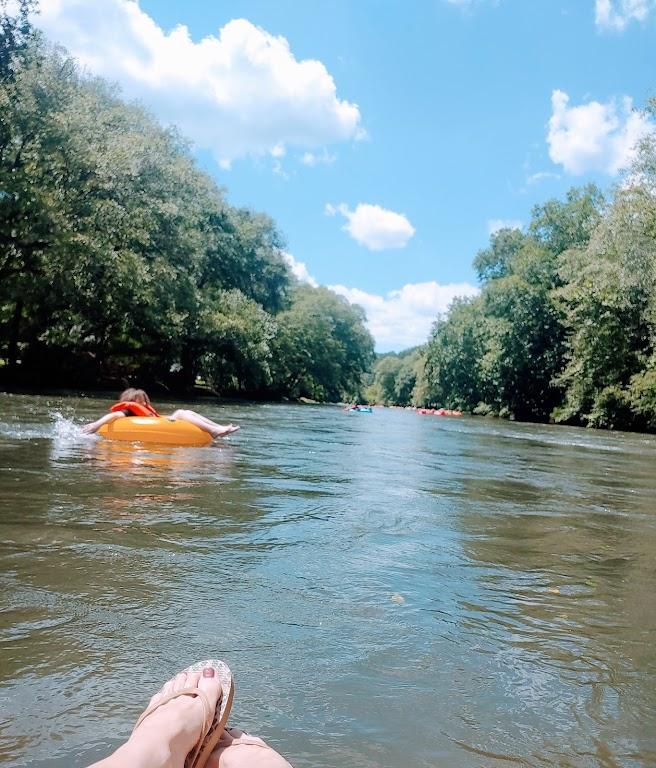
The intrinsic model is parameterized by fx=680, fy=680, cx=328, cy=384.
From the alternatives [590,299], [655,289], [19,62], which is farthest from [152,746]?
[590,299]

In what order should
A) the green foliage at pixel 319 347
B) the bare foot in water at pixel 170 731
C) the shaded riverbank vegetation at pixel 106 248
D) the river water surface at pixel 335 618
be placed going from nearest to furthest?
the bare foot in water at pixel 170 731 → the river water surface at pixel 335 618 → the shaded riverbank vegetation at pixel 106 248 → the green foliage at pixel 319 347

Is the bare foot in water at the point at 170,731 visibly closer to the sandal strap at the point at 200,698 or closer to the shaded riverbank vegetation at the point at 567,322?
the sandal strap at the point at 200,698

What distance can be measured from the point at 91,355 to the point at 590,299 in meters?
22.5

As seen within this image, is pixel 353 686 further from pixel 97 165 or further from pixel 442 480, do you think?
pixel 97 165

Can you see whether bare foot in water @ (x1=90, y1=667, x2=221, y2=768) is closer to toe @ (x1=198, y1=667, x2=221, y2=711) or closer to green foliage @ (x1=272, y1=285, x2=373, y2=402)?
toe @ (x1=198, y1=667, x2=221, y2=711)

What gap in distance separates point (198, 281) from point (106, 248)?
56.1ft

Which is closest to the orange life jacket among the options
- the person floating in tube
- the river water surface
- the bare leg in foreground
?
the person floating in tube

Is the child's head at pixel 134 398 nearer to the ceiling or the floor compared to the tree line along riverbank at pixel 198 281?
nearer to the floor

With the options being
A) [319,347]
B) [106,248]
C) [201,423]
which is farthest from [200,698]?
[319,347]

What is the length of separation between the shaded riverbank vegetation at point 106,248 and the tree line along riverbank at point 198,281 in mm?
74

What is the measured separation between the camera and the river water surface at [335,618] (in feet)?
6.91

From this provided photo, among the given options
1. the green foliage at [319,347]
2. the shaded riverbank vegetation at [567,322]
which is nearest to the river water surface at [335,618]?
the shaded riverbank vegetation at [567,322]

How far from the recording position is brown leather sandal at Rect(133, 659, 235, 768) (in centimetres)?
174

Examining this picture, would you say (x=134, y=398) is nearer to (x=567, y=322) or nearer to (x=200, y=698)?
(x=200, y=698)
